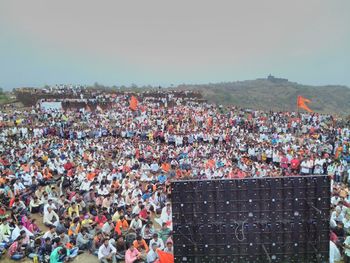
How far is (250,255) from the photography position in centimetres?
757

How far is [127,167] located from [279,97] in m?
65.9

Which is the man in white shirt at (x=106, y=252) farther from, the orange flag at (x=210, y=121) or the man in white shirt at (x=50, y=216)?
the orange flag at (x=210, y=121)

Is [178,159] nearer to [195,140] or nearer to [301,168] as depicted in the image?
[195,140]

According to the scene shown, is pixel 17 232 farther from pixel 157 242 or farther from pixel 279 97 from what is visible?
pixel 279 97

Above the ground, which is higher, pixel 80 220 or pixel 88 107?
pixel 88 107

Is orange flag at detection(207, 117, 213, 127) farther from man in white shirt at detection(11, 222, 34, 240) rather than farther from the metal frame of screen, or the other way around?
the metal frame of screen

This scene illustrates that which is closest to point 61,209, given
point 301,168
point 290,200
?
point 290,200

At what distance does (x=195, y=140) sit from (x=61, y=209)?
1365cm

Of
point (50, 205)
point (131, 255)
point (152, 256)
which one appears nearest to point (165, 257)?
point (152, 256)

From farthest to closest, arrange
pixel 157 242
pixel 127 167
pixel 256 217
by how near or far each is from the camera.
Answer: pixel 127 167
pixel 157 242
pixel 256 217

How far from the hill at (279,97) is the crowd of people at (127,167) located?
36080 millimetres

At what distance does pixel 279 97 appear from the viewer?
77438 millimetres

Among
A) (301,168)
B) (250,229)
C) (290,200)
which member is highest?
(290,200)

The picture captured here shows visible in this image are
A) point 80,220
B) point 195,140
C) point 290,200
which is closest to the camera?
point 290,200
